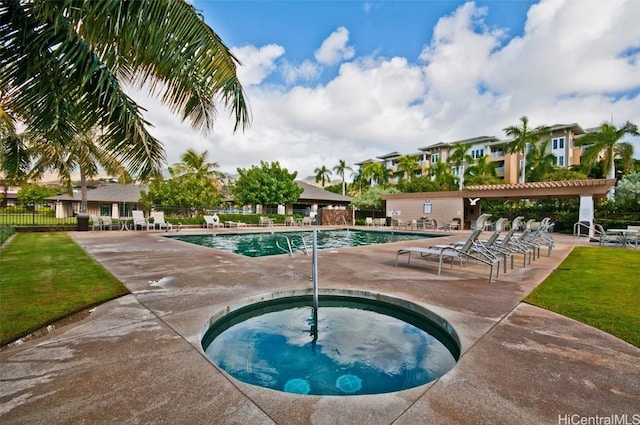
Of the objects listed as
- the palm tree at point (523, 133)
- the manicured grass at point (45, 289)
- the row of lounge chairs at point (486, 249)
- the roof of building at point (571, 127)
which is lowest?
the manicured grass at point (45, 289)

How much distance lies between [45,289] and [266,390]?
5.09 meters

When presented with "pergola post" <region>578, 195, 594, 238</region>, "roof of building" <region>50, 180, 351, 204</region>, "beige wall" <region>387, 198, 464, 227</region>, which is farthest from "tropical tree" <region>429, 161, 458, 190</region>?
"pergola post" <region>578, 195, 594, 238</region>

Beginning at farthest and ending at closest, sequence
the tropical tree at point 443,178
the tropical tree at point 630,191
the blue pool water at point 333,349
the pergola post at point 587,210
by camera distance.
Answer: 1. the tropical tree at point 443,178
2. the tropical tree at point 630,191
3. the pergola post at point 587,210
4. the blue pool water at point 333,349

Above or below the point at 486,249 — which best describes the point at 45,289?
below

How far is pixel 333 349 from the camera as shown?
393 cm

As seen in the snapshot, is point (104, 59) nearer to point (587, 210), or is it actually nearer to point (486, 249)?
point (486, 249)

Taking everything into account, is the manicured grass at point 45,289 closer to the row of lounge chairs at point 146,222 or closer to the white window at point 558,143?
the row of lounge chairs at point 146,222

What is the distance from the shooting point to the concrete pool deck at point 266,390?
7.07 feet

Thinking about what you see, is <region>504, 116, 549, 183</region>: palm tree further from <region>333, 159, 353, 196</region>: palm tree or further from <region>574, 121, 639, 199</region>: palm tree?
<region>333, 159, 353, 196</region>: palm tree

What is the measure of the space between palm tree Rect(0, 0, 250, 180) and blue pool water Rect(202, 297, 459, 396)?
2934 mm

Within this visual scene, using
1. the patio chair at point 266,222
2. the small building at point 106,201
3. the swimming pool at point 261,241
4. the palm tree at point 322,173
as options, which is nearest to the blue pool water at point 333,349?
the swimming pool at point 261,241

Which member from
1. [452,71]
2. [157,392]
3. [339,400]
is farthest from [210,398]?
[452,71]

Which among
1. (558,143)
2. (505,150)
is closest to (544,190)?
(505,150)

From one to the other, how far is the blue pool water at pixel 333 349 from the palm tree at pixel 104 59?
2.93 m
